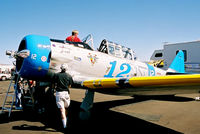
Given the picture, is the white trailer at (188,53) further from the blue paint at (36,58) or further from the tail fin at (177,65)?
the blue paint at (36,58)

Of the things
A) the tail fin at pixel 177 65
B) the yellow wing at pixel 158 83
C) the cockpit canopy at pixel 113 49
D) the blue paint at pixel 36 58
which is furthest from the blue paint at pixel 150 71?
the blue paint at pixel 36 58

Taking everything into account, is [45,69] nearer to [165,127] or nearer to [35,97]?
[35,97]

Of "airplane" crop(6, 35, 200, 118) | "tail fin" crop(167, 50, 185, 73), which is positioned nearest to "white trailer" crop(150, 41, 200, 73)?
"tail fin" crop(167, 50, 185, 73)

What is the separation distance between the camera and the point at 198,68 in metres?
19.4

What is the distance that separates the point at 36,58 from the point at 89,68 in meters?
1.57

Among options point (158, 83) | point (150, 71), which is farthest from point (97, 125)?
point (150, 71)

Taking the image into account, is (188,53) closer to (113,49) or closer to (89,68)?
(113,49)

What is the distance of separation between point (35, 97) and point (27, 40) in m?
2.27

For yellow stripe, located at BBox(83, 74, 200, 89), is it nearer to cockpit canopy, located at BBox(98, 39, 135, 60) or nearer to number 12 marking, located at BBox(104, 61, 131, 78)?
number 12 marking, located at BBox(104, 61, 131, 78)

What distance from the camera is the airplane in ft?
11.0

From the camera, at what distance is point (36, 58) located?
430 centimetres

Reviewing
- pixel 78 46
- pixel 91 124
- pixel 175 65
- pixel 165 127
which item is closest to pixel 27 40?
pixel 78 46

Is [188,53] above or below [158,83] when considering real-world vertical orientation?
above

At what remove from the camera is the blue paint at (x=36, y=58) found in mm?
4301
